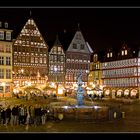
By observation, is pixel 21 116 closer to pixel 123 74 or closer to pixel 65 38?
pixel 123 74

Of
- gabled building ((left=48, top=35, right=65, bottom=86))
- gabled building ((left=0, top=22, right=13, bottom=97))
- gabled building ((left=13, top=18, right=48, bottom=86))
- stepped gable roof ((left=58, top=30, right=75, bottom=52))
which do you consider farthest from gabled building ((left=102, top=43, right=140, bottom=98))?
gabled building ((left=0, top=22, right=13, bottom=97))

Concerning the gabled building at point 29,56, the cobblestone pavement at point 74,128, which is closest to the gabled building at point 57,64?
the gabled building at point 29,56

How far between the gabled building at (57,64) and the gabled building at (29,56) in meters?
2.25

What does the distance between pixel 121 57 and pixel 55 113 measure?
201ft

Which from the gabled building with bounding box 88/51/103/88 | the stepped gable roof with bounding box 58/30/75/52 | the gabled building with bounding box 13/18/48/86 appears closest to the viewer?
the gabled building with bounding box 13/18/48/86

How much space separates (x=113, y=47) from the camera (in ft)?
307

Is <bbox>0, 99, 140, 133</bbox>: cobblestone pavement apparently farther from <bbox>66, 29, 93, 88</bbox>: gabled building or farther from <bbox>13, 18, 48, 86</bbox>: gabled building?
<bbox>66, 29, 93, 88</bbox>: gabled building

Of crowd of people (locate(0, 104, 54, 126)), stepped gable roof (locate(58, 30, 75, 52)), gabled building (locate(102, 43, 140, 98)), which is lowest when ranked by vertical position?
crowd of people (locate(0, 104, 54, 126))

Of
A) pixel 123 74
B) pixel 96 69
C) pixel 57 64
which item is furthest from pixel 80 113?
pixel 96 69

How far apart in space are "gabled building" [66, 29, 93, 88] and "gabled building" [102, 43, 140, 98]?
20.4 ft

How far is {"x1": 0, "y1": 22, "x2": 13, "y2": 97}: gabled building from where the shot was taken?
67.6m

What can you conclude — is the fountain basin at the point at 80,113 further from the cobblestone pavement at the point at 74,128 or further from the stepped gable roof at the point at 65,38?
the stepped gable roof at the point at 65,38

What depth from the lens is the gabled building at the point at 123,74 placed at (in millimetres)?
84250
